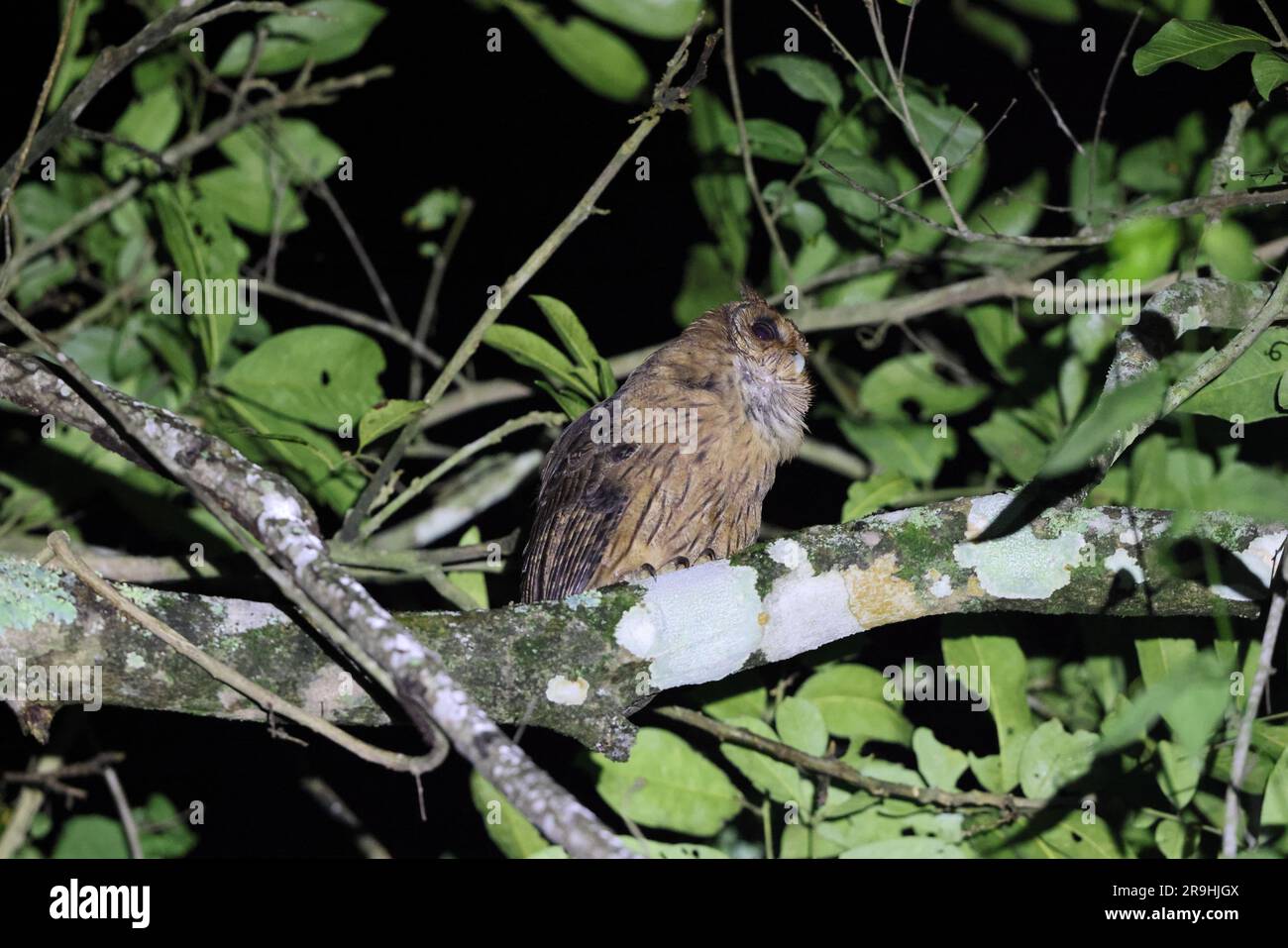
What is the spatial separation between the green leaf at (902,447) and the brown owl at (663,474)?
67 cm

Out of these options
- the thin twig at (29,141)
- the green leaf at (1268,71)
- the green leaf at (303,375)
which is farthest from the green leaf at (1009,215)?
the thin twig at (29,141)

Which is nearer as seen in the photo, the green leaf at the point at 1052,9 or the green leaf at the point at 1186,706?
the green leaf at the point at 1186,706

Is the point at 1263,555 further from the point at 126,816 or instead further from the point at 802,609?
the point at 126,816

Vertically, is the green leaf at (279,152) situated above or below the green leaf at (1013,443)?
above

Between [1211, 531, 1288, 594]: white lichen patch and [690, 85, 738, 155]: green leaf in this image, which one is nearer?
[1211, 531, 1288, 594]: white lichen patch

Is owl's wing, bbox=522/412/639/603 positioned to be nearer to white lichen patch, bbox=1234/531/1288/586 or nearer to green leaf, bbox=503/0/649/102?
green leaf, bbox=503/0/649/102

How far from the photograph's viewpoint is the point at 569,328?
327 centimetres

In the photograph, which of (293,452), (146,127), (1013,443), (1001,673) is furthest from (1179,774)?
(146,127)

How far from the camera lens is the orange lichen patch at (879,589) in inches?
103

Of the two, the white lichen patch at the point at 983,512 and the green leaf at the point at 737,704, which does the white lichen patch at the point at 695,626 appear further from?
the green leaf at the point at 737,704

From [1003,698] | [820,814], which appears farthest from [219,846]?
[1003,698]

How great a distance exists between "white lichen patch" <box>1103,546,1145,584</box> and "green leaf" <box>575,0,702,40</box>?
212cm

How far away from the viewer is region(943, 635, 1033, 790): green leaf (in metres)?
3.11

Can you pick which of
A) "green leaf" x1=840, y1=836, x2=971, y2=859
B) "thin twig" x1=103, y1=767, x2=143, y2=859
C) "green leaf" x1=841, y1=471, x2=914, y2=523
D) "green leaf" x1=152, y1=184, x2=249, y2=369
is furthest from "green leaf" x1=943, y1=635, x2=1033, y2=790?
"thin twig" x1=103, y1=767, x2=143, y2=859
